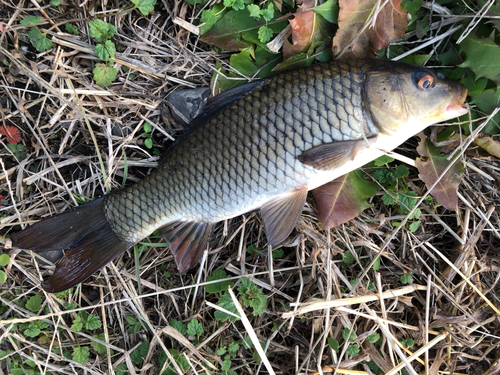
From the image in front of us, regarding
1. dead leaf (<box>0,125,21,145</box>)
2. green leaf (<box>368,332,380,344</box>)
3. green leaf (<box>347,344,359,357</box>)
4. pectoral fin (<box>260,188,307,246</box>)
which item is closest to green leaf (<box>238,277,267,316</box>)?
pectoral fin (<box>260,188,307,246</box>)

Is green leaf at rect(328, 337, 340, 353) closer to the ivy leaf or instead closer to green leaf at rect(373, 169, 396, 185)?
the ivy leaf

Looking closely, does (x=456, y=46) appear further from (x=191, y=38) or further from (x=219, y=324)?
(x=219, y=324)

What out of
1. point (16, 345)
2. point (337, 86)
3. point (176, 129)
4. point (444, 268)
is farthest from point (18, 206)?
point (444, 268)

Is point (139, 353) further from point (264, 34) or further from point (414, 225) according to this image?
point (264, 34)

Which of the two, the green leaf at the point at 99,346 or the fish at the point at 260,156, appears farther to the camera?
the green leaf at the point at 99,346

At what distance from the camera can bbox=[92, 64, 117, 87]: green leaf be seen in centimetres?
211

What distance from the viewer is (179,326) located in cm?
212

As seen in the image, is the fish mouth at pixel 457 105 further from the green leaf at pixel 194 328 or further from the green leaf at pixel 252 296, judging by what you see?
the green leaf at pixel 194 328

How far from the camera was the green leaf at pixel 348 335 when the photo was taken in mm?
1983

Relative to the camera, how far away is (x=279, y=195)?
1.94m

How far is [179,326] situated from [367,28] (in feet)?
7.02

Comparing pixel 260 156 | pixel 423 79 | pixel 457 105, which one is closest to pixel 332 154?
pixel 260 156

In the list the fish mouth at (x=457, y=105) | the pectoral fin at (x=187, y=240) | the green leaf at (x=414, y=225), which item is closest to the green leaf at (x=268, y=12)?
the fish mouth at (x=457, y=105)

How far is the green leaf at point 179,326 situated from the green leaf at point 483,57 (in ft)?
7.54
